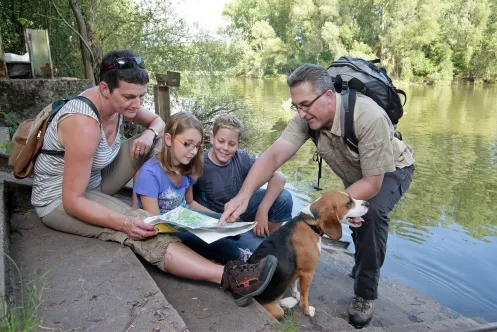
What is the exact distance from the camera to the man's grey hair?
293 centimetres

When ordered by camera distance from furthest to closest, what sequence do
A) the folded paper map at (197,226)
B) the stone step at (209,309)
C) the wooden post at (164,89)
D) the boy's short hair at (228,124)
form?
the wooden post at (164,89) < the boy's short hair at (228,124) < the folded paper map at (197,226) < the stone step at (209,309)

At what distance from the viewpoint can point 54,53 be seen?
35.5 ft

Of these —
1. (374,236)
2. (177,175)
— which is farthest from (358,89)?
(177,175)

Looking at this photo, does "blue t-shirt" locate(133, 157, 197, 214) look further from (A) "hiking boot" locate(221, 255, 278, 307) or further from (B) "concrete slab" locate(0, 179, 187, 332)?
(A) "hiking boot" locate(221, 255, 278, 307)

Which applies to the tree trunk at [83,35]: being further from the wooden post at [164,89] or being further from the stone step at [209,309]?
the stone step at [209,309]

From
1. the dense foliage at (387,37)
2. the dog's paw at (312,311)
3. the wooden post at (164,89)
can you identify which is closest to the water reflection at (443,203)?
the dog's paw at (312,311)

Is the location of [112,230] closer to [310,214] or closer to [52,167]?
[52,167]

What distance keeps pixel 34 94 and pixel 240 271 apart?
5.87m

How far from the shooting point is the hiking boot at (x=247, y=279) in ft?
8.02

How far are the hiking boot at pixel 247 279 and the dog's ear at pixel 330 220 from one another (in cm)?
70

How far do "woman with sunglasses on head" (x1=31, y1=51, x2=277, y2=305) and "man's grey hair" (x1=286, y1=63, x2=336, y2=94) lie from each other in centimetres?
118

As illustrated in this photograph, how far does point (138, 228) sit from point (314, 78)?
174 cm

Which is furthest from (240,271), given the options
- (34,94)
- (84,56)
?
(84,56)

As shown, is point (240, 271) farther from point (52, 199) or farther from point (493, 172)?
point (493, 172)
